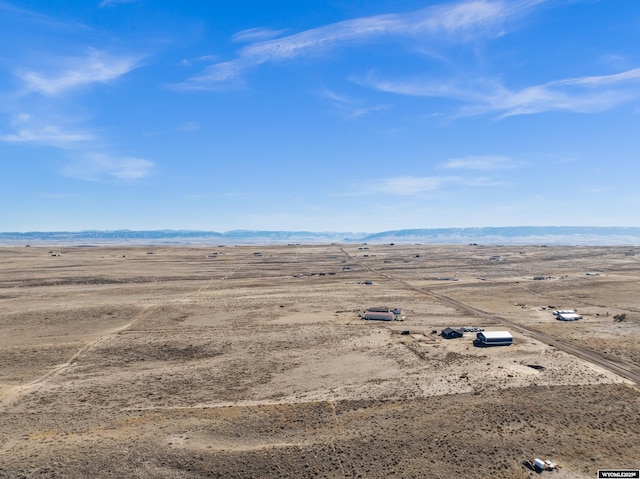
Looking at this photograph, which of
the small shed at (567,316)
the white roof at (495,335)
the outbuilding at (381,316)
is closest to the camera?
the white roof at (495,335)

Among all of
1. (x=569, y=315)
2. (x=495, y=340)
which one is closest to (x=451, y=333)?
(x=495, y=340)

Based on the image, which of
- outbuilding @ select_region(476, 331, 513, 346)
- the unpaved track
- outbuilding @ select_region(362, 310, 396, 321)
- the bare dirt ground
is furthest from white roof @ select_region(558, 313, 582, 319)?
outbuilding @ select_region(362, 310, 396, 321)

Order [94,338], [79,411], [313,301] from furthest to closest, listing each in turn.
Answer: [313,301] → [94,338] → [79,411]

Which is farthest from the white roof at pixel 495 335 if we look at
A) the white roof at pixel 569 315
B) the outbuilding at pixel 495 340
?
the white roof at pixel 569 315

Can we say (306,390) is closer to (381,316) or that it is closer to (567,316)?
(381,316)

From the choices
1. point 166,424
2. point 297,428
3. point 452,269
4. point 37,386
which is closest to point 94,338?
point 37,386

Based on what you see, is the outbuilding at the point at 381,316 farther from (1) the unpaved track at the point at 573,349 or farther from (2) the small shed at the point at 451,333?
(1) the unpaved track at the point at 573,349

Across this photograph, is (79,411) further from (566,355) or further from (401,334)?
(566,355)

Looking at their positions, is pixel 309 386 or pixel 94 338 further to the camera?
pixel 94 338

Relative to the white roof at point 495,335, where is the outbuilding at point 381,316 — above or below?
below
